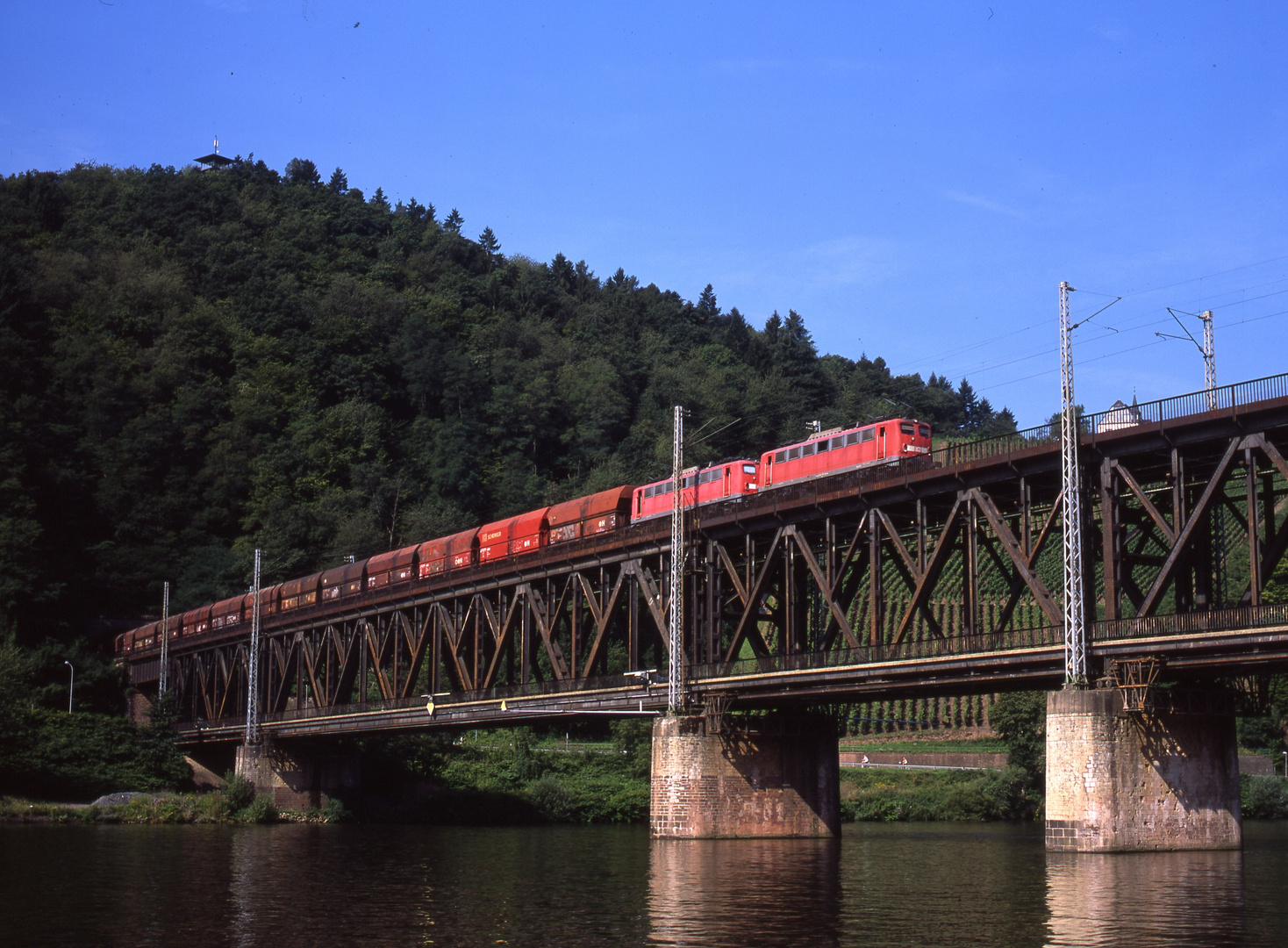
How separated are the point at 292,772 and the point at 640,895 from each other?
55862 millimetres

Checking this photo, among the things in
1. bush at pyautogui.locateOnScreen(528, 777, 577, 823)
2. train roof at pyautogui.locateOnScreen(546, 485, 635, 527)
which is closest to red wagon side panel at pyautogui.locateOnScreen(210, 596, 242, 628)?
bush at pyautogui.locateOnScreen(528, 777, 577, 823)

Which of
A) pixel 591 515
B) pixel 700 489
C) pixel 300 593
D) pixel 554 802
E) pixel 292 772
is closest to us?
pixel 700 489

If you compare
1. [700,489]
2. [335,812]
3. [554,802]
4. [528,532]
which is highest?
[700,489]

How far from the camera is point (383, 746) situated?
9569 cm

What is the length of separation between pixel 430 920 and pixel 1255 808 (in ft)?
231

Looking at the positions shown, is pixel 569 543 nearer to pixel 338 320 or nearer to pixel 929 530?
pixel 929 530

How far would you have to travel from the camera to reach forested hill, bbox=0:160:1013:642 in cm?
13525

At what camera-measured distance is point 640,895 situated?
3731 cm

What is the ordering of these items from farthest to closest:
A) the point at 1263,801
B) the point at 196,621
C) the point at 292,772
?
the point at 196,621, the point at 292,772, the point at 1263,801

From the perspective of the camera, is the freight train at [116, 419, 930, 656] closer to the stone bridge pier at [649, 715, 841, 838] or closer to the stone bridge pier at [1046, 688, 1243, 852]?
the stone bridge pier at [649, 715, 841, 838]


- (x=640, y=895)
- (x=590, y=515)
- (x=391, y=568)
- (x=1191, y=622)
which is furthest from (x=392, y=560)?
(x=1191, y=622)

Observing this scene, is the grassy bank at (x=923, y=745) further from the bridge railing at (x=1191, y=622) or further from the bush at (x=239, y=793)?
the bridge railing at (x=1191, y=622)

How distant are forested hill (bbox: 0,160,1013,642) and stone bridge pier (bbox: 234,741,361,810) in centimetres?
3475

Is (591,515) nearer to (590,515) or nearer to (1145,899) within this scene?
(590,515)
